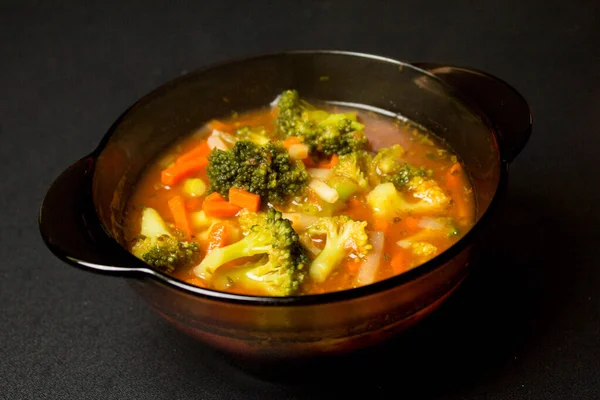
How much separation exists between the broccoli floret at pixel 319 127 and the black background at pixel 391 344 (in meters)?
0.68

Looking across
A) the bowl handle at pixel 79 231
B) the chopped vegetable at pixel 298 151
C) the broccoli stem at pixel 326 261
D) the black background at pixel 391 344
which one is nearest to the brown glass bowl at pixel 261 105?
the bowl handle at pixel 79 231

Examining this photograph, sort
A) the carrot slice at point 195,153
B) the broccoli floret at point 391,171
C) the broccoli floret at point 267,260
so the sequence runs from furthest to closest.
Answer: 1. the carrot slice at point 195,153
2. the broccoli floret at point 391,171
3. the broccoli floret at point 267,260

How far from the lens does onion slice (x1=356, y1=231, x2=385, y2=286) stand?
2029mm

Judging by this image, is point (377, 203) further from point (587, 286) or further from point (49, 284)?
point (49, 284)

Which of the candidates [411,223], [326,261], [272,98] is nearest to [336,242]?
[326,261]

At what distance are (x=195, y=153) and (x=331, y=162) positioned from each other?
539mm

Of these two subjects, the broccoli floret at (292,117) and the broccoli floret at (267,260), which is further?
the broccoli floret at (292,117)

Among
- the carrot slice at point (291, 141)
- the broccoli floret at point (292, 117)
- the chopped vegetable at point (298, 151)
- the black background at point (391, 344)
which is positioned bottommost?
the black background at point (391, 344)

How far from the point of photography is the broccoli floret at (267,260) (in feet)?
6.34

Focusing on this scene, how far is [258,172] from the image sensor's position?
2264 mm

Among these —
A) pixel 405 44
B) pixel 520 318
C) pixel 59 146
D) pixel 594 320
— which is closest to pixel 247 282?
pixel 520 318

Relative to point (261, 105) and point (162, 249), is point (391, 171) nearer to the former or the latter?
point (261, 105)

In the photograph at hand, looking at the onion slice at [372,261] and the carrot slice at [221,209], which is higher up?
the carrot slice at [221,209]

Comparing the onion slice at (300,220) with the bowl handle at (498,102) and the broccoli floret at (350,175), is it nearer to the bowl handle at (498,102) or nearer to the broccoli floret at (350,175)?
the broccoli floret at (350,175)
